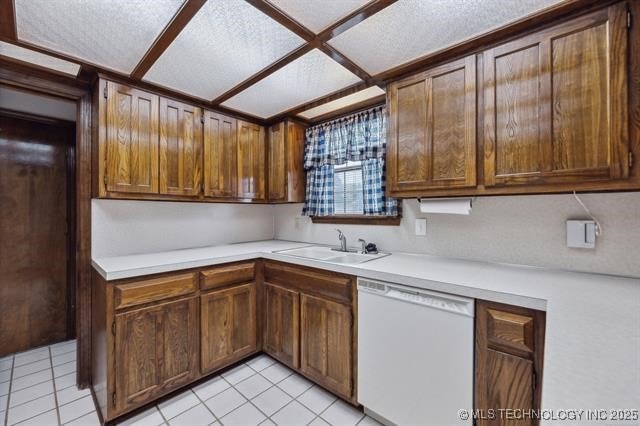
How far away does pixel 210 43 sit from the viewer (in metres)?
1.52

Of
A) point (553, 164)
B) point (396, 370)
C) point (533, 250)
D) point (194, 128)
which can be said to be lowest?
point (396, 370)

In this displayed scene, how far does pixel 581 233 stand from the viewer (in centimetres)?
146

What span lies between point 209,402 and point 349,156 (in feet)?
6.99

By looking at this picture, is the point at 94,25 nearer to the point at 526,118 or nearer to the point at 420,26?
the point at 420,26

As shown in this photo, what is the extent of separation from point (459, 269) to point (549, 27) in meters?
1.29

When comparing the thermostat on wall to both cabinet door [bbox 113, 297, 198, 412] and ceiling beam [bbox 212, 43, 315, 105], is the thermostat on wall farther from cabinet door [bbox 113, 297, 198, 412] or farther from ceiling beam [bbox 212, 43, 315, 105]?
cabinet door [bbox 113, 297, 198, 412]

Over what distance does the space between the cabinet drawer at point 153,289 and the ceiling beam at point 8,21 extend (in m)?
1.41

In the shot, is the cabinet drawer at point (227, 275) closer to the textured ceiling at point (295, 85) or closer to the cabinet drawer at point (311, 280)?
the cabinet drawer at point (311, 280)

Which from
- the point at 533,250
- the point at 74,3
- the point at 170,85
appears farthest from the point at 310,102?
the point at 533,250

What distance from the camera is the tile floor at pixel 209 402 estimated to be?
1.66 metres

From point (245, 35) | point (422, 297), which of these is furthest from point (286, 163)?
point (422, 297)

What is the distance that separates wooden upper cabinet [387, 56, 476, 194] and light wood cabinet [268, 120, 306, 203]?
1140 millimetres

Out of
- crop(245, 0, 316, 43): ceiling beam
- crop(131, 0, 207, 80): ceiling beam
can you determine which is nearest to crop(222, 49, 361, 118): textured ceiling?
crop(245, 0, 316, 43): ceiling beam

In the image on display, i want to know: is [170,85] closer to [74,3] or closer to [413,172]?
[74,3]
